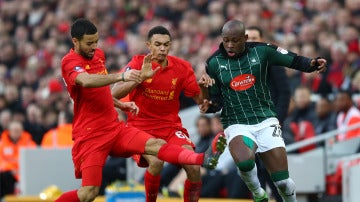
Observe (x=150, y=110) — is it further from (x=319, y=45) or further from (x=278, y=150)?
(x=319, y=45)

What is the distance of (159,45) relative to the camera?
1181cm

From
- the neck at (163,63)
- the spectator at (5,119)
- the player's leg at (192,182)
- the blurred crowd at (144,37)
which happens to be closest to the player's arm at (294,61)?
the neck at (163,63)

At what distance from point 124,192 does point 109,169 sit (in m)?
2.16

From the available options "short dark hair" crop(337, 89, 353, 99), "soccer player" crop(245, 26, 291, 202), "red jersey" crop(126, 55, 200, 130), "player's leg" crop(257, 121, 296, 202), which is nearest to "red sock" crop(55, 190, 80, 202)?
"red jersey" crop(126, 55, 200, 130)

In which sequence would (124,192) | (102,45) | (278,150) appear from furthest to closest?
(102,45) < (124,192) < (278,150)

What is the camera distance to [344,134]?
15641 millimetres

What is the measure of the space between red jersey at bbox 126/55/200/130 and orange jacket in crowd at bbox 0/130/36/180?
6.92 m

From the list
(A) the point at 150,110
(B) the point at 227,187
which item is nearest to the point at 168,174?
(B) the point at 227,187

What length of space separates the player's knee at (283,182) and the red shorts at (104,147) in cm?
134

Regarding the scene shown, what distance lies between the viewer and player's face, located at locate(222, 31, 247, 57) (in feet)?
36.7

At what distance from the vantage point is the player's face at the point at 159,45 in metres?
11.8

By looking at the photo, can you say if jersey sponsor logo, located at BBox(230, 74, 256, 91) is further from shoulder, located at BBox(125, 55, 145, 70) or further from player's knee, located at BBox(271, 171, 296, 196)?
shoulder, located at BBox(125, 55, 145, 70)

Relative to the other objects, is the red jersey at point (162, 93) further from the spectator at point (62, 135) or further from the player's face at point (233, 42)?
the spectator at point (62, 135)

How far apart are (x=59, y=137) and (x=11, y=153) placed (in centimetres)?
113
